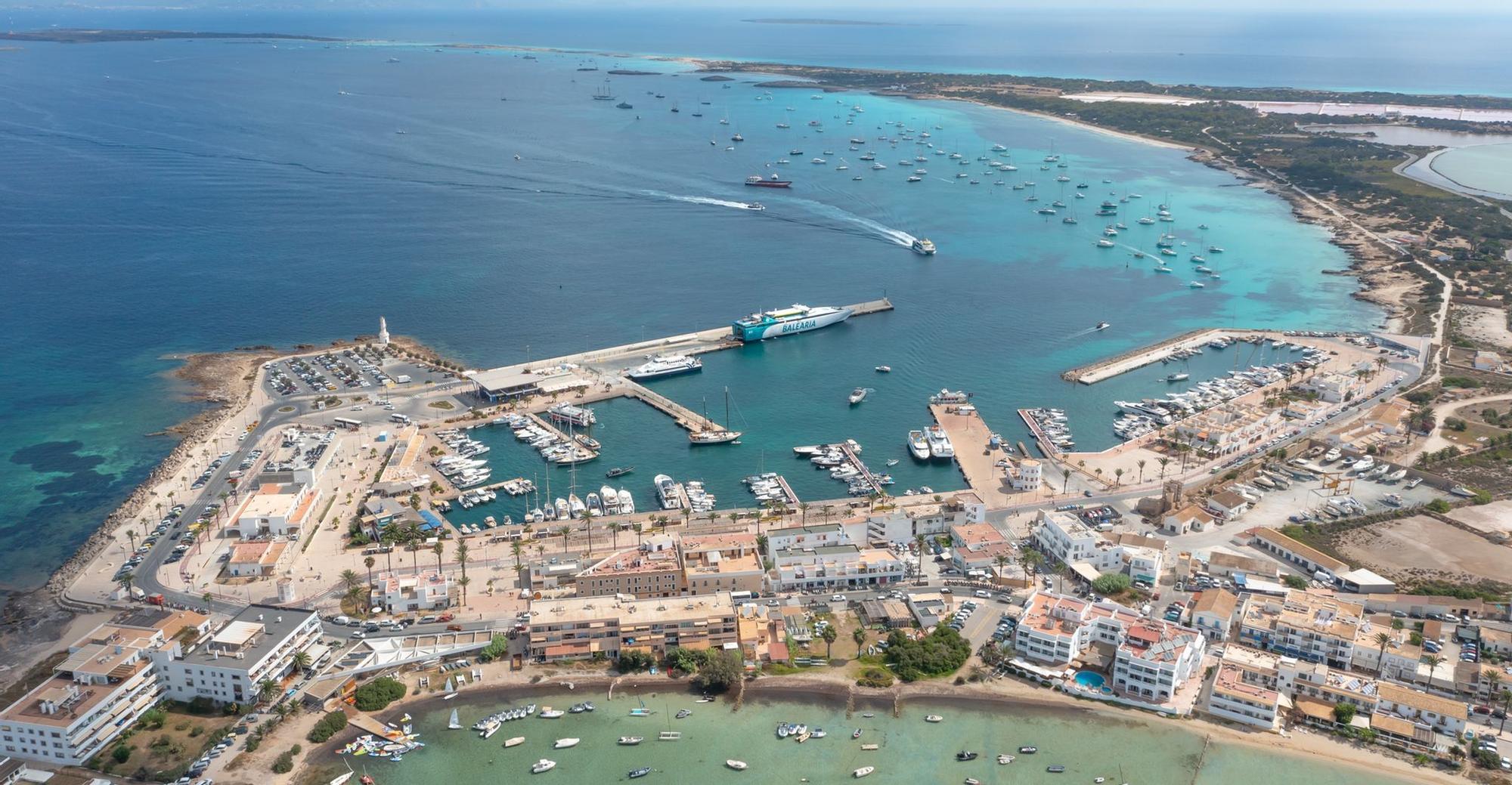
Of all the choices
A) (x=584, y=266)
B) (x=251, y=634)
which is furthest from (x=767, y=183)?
(x=251, y=634)

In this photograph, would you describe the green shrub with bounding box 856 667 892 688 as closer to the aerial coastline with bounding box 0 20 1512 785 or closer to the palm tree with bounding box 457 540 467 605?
the aerial coastline with bounding box 0 20 1512 785

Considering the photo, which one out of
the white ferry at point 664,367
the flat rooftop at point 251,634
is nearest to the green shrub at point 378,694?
the flat rooftop at point 251,634

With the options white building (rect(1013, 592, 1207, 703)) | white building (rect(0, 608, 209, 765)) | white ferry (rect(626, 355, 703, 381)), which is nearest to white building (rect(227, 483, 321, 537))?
white building (rect(0, 608, 209, 765))

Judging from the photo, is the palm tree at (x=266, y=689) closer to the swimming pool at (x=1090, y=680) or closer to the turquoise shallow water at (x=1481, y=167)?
the swimming pool at (x=1090, y=680)

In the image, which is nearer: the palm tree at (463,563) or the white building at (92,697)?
the white building at (92,697)

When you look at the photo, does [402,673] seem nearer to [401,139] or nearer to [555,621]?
[555,621]

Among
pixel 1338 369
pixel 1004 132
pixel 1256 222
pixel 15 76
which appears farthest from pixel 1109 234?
pixel 15 76
